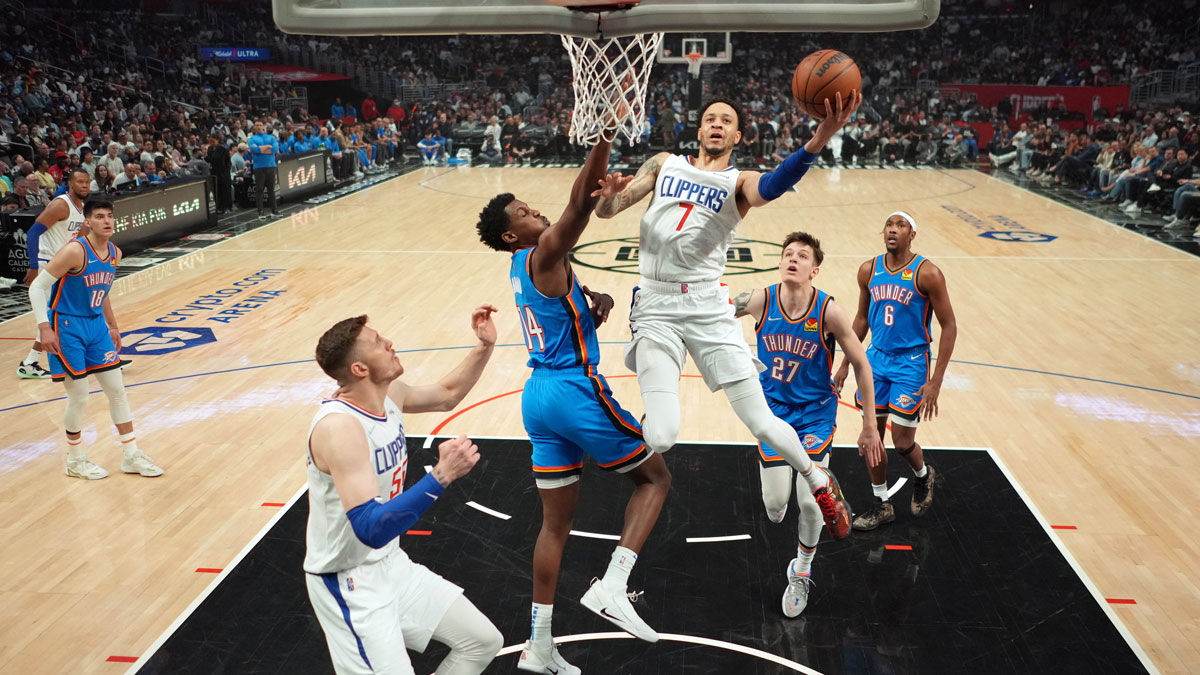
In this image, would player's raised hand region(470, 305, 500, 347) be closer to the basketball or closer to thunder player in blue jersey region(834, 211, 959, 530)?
the basketball

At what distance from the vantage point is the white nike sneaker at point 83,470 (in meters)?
6.14

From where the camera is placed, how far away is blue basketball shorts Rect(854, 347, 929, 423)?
5246mm

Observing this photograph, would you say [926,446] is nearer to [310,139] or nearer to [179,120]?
[310,139]

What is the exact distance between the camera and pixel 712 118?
4.18m

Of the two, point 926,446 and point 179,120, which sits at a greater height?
point 179,120

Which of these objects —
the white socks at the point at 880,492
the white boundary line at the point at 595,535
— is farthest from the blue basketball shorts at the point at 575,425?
the white socks at the point at 880,492

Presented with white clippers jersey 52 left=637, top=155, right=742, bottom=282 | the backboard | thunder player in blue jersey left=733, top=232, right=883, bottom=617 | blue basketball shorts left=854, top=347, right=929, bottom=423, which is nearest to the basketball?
the backboard

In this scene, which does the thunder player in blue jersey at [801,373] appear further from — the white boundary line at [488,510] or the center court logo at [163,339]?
the center court logo at [163,339]

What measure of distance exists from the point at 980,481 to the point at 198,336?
23.4ft

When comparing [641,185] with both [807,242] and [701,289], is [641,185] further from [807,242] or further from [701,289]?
[807,242]

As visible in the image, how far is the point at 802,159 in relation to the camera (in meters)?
3.67

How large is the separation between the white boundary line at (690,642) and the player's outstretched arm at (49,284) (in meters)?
3.50

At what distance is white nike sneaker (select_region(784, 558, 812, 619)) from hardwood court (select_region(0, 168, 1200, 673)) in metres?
0.58

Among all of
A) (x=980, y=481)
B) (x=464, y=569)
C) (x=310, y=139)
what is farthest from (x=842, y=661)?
(x=310, y=139)
